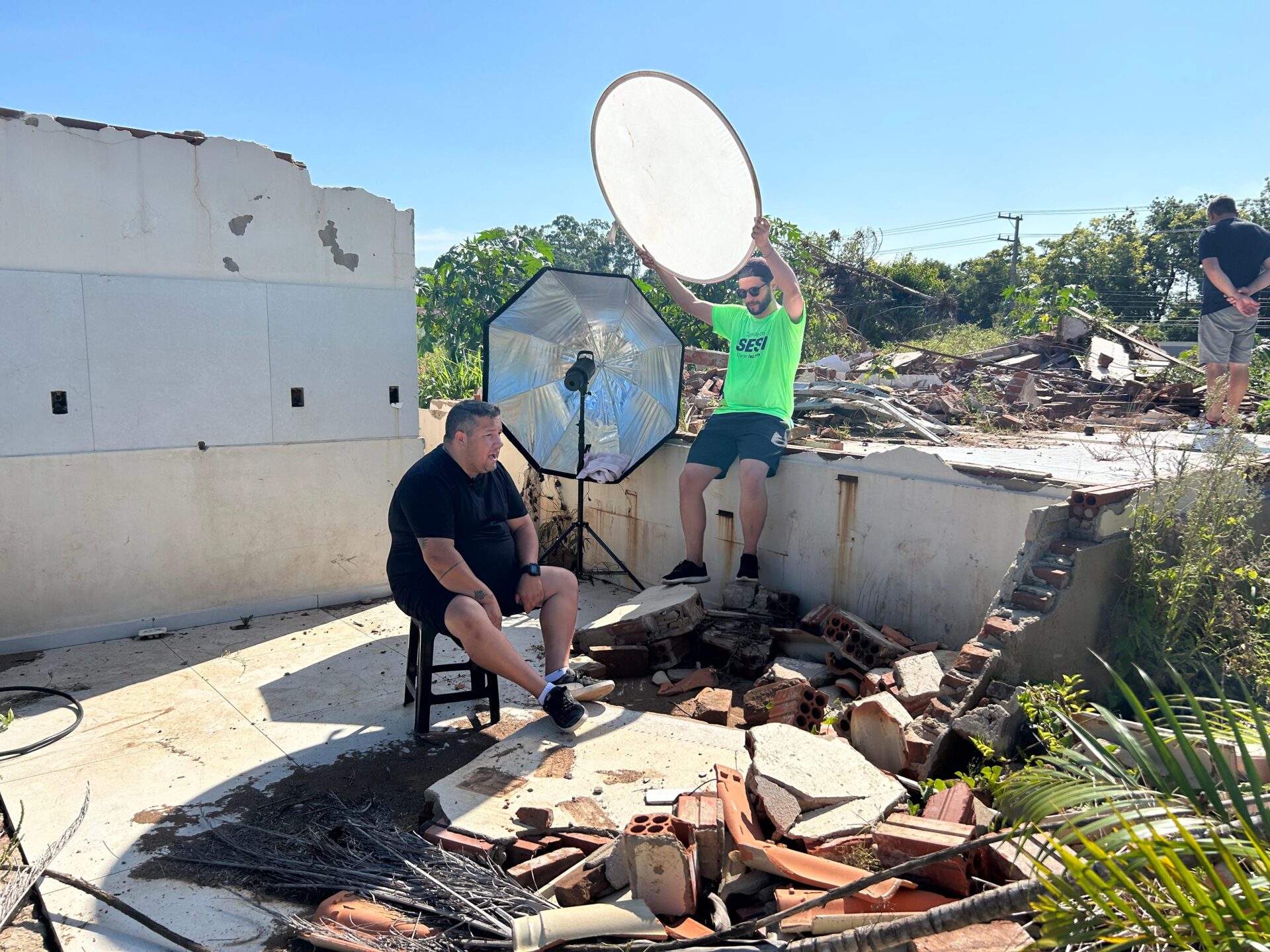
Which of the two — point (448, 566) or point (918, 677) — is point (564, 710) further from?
point (918, 677)

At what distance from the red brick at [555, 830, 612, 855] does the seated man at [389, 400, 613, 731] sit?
2.37ft

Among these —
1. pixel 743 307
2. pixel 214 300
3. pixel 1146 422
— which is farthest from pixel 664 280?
pixel 1146 422

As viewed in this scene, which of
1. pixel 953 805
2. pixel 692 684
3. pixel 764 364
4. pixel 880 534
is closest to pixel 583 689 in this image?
pixel 692 684

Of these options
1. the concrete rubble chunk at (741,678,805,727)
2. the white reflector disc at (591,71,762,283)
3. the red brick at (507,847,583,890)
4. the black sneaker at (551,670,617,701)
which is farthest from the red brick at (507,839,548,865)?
the white reflector disc at (591,71,762,283)

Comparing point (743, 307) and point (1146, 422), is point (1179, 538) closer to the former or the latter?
point (743, 307)

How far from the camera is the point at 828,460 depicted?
5.29 meters

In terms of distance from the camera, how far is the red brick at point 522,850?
9.59 feet

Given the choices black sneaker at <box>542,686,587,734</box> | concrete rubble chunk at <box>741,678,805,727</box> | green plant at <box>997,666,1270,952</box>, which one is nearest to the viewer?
green plant at <box>997,666,1270,952</box>

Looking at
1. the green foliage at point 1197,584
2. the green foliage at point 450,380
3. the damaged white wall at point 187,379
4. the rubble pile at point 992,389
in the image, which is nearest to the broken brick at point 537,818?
the green foliage at point 1197,584

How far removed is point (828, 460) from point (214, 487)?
392 cm

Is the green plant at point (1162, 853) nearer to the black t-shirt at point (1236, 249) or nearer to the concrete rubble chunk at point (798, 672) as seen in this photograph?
the concrete rubble chunk at point (798, 672)

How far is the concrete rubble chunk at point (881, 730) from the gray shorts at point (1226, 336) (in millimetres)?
4309

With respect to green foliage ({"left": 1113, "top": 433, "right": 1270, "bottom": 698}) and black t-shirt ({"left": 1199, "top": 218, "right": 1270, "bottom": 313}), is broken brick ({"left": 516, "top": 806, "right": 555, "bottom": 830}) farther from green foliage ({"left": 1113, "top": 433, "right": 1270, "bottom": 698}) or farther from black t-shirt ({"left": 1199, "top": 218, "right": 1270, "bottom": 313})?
black t-shirt ({"left": 1199, "top": 218, "right": 1270, "bottom": 313})

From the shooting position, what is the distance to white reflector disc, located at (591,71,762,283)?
4.76 metres
